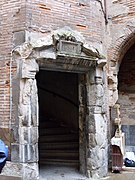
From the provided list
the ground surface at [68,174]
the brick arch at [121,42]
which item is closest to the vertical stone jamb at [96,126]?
the ground surface at [68,174]

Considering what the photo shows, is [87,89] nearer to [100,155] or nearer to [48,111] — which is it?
[100,155]

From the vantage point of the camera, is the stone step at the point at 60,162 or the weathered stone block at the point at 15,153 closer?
the weathered stone block at the point at 15,153

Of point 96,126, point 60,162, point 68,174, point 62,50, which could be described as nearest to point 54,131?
point 60,162

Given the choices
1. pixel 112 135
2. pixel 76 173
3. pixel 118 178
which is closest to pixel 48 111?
pixel 112 135

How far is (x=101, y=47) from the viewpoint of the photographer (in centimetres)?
588

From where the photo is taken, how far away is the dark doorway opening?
6660 mm

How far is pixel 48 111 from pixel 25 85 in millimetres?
3700

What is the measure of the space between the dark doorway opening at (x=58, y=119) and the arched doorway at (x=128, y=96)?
1413 mm

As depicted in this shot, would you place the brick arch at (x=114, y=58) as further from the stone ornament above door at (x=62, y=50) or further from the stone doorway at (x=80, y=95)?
the stone ornament above door at (x=62, y=50)

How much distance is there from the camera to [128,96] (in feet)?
27.3

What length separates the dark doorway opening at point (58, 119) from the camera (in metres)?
6.66

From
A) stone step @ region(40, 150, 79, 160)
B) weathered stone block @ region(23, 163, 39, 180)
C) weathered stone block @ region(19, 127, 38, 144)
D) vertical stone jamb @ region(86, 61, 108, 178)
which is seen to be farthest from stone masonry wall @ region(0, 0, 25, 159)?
stone step @ region(40, 150, 79, 160)

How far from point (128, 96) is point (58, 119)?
2.01 metres

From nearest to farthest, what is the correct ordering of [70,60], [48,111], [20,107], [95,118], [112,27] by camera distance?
[20,107]
[70,60]
[95,118]
[112,27]
[48,111]
